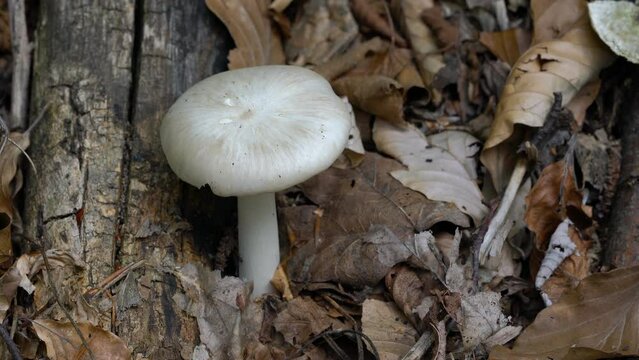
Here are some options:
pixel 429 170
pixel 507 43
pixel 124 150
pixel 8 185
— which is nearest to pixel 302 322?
pixel 429 170

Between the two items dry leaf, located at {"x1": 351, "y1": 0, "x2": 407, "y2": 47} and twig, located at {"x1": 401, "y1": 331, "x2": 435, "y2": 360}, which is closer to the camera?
twig, located at {"x1": 401, "y1": 331, "x2": 435, "y2": 360}

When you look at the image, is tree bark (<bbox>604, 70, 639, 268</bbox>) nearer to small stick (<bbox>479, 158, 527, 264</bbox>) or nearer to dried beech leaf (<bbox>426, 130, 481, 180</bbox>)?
small stick (<bbox>479, 158, 527, 264</bbox>)

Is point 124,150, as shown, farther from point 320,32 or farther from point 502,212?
point 502,212

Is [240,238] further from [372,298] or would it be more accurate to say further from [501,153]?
[501,153]

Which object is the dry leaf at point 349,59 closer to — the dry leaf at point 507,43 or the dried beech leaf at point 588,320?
the dry leaf at point 507,43

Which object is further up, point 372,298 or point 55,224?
point 55,224

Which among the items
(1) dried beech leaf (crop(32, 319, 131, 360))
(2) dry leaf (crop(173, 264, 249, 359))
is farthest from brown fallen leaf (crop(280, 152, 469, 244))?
(1) dried beech leaf (crop(32, 319, 131, 360))

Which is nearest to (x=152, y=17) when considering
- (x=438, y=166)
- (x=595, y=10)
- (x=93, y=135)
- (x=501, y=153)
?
(x=93, y=135)
